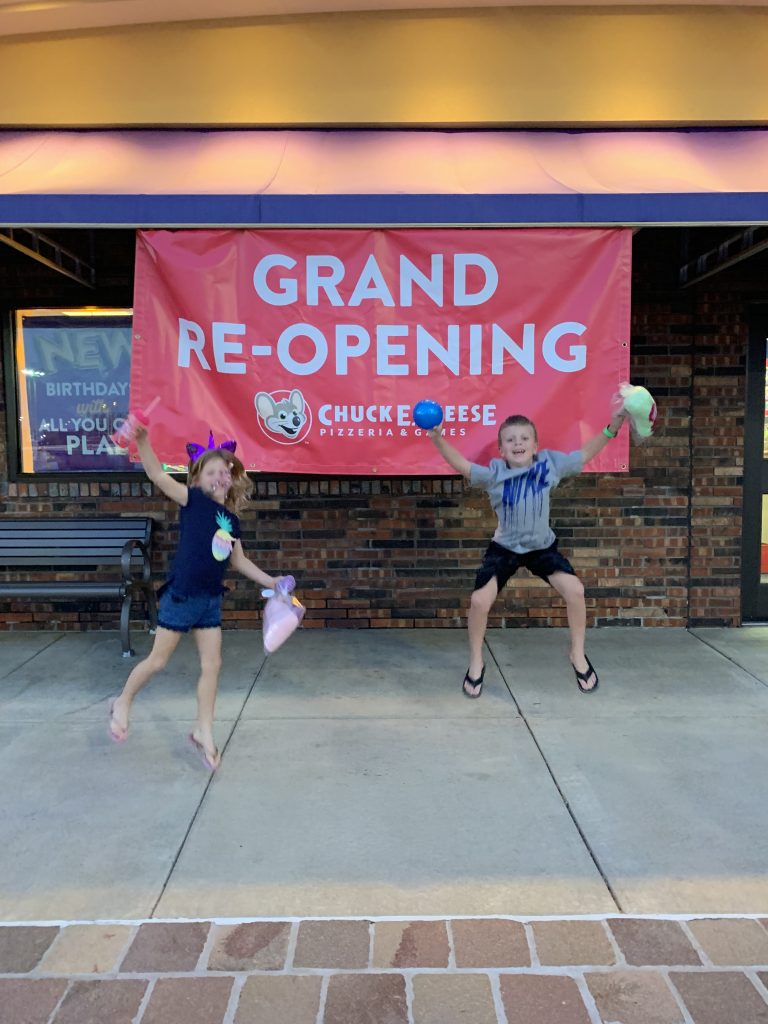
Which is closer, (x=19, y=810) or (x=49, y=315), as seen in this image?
(x=19, y=810)

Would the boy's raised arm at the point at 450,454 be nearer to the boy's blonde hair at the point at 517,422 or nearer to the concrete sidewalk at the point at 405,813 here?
the boy's blonde hair at the point at 517,422

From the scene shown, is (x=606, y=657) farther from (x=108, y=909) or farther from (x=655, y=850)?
(x=108, y=909)

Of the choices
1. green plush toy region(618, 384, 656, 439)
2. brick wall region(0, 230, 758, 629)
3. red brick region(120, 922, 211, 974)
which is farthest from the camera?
brick wall region(0, 230, 758, 629)

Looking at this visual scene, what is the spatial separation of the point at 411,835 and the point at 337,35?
5109mm

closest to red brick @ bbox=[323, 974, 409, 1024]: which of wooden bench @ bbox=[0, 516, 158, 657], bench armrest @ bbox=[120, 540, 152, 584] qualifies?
bench armrest @ bbox=[120, 540, 152, 584]

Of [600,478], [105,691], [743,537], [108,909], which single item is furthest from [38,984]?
[743,537]

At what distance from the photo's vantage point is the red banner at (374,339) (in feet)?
14.8

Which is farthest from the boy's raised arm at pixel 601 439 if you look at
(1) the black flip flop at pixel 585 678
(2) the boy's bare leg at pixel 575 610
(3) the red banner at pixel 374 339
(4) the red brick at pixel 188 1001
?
(4) the red brick at pixel 188 1001

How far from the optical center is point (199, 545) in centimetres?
373

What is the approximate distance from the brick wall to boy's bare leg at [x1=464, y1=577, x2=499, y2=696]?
142 centimetres

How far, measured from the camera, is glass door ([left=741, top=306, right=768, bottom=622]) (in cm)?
600

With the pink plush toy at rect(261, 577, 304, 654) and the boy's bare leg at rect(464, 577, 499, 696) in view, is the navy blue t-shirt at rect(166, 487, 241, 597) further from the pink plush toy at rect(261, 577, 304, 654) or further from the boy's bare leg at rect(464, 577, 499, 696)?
the boy's bare leg at rect(464, 577, 499, 696)

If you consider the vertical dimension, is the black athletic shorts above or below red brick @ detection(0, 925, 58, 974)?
above

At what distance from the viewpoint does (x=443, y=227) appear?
4465 millimetres
